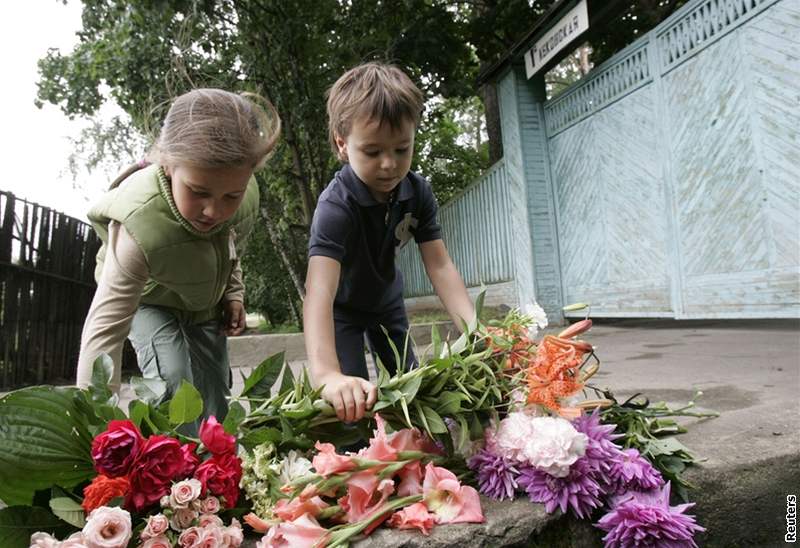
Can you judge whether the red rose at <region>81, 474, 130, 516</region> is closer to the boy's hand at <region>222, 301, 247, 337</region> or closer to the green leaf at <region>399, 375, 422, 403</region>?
the green leaf at <region>399, 375, 422, 403</region>

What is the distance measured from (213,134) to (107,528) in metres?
1.13

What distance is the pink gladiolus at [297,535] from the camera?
1073 mm

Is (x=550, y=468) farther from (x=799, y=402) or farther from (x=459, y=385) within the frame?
(x=799, y=402)

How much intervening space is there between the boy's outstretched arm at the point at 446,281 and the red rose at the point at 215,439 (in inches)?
34.0

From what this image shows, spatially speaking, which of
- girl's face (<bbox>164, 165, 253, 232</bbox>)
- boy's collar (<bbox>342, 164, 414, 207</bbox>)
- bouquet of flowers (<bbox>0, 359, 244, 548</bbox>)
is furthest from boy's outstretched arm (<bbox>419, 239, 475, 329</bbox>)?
bouquet of flowers (<bbox>0, 359, 244, 548</bbox>)

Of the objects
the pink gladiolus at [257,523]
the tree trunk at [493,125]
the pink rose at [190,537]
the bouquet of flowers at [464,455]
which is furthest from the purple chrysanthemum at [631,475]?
the tree trunk at [493,125]

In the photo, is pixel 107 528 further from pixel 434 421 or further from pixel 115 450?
pixel 434 421

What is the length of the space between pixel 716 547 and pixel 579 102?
4.95 meters

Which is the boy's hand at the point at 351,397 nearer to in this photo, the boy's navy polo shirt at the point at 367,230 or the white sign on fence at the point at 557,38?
the boy's navy polo shirt at the point at 367,230

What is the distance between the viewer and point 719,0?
4031 mm

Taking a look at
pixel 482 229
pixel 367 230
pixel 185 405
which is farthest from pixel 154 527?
pixel 482 229

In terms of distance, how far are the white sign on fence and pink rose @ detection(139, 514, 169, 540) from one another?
16.2 ft

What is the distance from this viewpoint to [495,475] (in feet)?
4.19

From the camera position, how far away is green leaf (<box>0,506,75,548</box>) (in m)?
1.08
